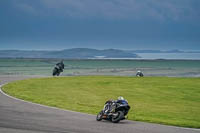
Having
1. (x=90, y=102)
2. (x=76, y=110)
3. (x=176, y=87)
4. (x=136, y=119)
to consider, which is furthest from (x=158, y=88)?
(x=136, y=119)

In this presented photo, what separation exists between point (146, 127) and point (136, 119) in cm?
225

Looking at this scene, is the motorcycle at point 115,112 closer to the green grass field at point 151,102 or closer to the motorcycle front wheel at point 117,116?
the motorcycle front wheel at point 117,116

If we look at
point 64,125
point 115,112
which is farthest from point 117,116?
point 64,125

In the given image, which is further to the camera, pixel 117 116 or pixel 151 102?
pixel 151 102

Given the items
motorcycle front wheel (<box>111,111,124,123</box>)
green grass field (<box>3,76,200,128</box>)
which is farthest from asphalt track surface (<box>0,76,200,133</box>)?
green grass field (<box>3,76,200,128</box>)

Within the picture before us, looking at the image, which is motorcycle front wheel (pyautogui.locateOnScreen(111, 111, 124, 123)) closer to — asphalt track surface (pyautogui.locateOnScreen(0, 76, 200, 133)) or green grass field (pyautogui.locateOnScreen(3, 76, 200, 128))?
asphalt track surface (pyautogui.locateOnScreen(0, 76, 200, 133))

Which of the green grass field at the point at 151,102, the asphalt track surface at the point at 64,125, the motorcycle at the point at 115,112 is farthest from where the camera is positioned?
the green grass field at the point at 151,102

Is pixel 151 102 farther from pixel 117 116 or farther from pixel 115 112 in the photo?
pixel 117 116

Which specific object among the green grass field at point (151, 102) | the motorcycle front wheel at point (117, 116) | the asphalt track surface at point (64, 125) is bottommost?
the green grass field at point (151, 102)

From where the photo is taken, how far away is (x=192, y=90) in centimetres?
3256

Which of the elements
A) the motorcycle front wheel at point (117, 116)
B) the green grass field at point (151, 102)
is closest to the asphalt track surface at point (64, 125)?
the motorcycle front wheel at point (117, 116)

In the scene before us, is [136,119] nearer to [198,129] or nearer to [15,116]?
[198,129]

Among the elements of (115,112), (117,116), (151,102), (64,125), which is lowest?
(151,102)

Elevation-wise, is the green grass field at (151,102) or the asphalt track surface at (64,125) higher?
the asphalt track surface at (64,125)
